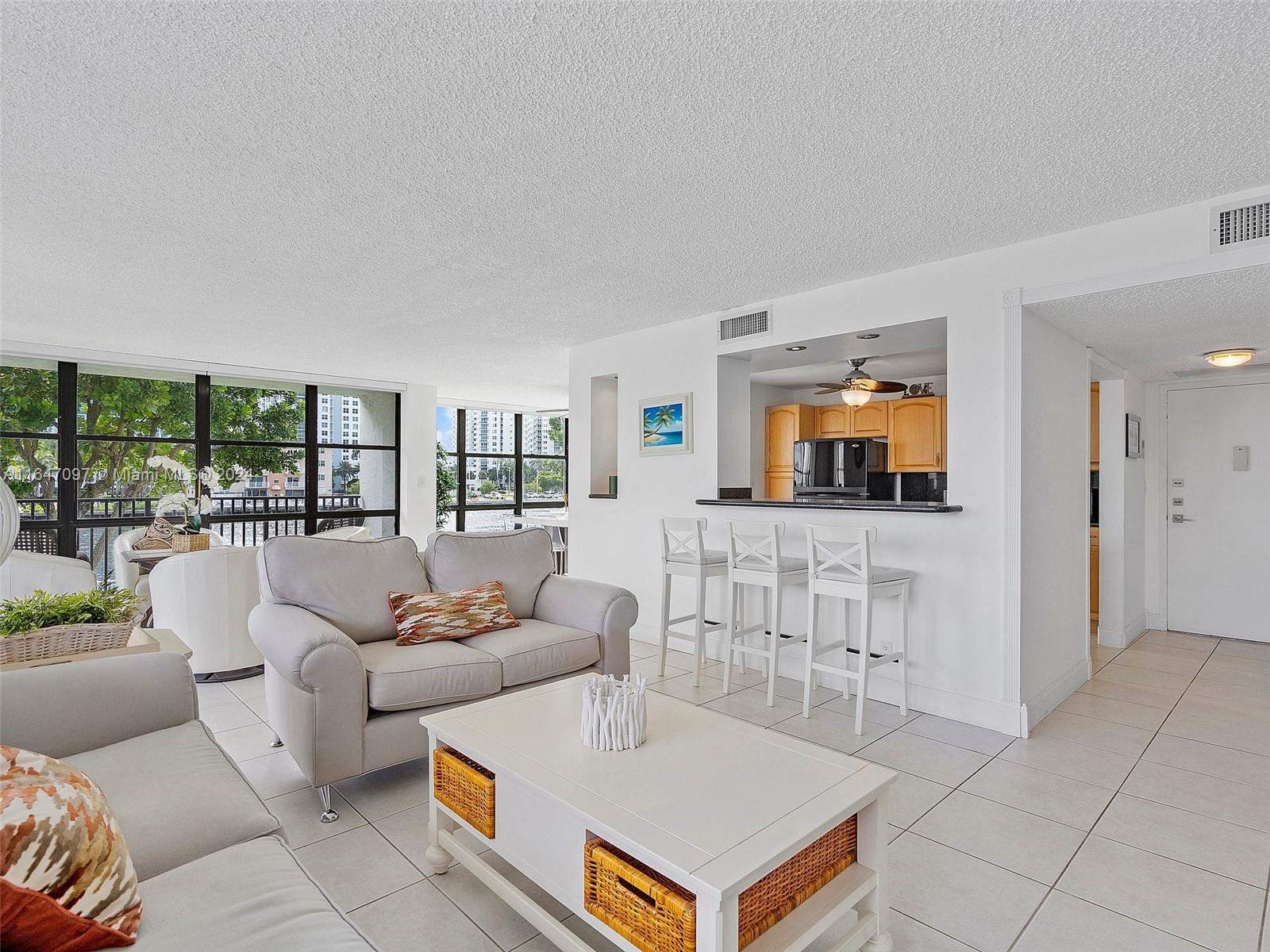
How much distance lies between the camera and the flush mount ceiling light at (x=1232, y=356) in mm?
4172

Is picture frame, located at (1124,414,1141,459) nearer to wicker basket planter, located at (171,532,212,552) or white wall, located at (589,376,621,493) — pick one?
white wall, located at (589,376,621,493)

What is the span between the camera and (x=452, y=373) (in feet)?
23.9

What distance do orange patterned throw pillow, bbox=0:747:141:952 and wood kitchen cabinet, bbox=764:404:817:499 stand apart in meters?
6.22

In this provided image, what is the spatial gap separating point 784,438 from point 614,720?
18.2 feet

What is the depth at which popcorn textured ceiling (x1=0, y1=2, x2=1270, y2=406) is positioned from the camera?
1.75m

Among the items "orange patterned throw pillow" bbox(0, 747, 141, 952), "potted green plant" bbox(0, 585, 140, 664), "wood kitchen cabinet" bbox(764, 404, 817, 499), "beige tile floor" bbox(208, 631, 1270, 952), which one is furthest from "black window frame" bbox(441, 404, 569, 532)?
"orange patterned throw pillow" bbox(0, 747, 141, 952)

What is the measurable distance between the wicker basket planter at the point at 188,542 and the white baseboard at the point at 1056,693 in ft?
15.9

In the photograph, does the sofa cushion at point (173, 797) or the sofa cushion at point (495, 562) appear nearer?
the sofa cushion at point (173, 797)

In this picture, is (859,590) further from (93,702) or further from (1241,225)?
(93,702)

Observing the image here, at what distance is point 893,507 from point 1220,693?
2146mm

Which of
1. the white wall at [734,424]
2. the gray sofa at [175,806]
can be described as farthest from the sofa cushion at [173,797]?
the white wall at [734,424]

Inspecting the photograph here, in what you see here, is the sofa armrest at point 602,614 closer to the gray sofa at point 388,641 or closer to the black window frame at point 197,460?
the gray sofa at point 388,641

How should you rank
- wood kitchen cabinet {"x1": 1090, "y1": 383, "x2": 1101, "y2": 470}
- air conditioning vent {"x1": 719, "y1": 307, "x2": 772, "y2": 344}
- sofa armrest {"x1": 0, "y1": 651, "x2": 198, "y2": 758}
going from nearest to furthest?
sofa armrest {"x1": 0, "y1": 651, "x2": 198, "y2": 758}
air conditioning vent {"x1": 719, "y1": 307, "x2": 772, "y2": 344}
wood kitchen cabinet {"x1": 1090, "y1": 383, "x2": 1101, "y2": 470}

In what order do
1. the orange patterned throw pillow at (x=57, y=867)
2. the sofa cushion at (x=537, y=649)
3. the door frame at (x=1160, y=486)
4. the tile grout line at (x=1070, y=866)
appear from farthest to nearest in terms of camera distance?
1. the door frame at (x=1160, y=486)
2. the sofa cushion at (x=537, y=649)
3. the tile grout line at (x=1070, y=866)
4. the orange patterned throw pillow at (x=57, y=867)
